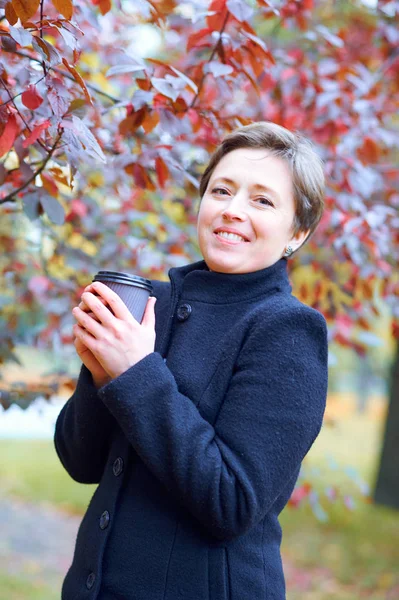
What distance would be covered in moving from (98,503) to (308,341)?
0.55 metres

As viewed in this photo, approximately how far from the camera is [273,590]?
136 cm

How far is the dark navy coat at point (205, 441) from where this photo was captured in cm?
121

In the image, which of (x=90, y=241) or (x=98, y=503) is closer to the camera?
(x=98, y=503)

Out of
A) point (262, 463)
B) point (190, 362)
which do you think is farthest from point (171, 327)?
point (262, 463)

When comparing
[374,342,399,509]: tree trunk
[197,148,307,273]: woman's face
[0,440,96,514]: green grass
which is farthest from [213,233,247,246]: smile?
[0,440,96,514]: green grass

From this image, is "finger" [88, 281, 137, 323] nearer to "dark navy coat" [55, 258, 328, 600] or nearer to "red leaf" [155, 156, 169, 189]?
"dark navy coat" [55, 258, 328, 600]

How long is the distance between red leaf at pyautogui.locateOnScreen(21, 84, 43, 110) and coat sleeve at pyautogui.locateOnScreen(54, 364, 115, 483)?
1.78ft

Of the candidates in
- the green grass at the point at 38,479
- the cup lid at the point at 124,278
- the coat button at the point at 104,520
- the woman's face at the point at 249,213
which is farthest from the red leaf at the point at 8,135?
the green grass at the point at 38,479


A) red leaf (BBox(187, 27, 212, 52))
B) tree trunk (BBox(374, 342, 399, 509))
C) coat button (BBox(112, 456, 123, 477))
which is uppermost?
red leaf (BBox(187, 27, 212, 52))

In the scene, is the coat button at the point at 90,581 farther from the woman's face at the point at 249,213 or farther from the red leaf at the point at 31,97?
the red leaf at the point at 31,97

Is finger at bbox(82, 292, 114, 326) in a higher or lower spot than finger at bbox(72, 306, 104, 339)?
higher

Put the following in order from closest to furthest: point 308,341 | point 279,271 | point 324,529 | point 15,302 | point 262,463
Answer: point 262,463 → point 308,341 → point 279,271 → point 15,302 → point 324,529

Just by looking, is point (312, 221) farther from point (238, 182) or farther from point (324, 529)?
point (324, 529)

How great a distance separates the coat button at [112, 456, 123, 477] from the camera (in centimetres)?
136
